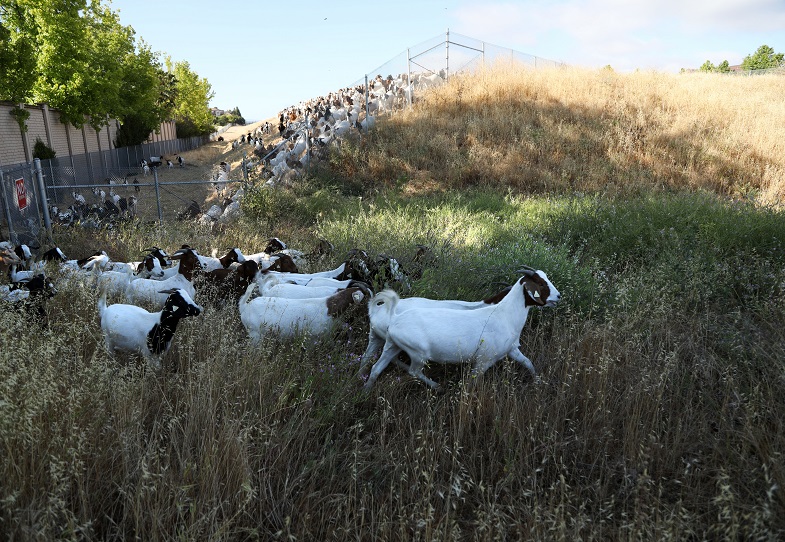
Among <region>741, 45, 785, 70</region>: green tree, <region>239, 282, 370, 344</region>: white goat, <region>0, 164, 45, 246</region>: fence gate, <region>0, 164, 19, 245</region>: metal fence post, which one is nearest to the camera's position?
<region>239, 282, 370, 344</region>: white goat

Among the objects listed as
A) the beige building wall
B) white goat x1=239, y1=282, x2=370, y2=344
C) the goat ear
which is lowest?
white goat x1=239, y1=282, x2=370, y2=344

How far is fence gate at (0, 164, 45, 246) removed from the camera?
900cm

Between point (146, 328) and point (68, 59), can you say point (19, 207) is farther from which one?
point (68, 59)

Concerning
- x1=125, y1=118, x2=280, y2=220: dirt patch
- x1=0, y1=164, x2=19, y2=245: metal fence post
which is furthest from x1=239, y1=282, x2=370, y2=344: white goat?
x1=0, y1=164, x2=19, y2=245: metal fence post

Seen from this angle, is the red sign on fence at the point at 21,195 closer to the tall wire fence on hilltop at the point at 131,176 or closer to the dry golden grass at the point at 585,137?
the tall wire fence on hilltop at the point at 131,176

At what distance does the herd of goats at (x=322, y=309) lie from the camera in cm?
385

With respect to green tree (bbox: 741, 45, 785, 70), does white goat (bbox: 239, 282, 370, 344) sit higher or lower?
lower

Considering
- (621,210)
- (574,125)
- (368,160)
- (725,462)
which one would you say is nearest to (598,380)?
(725,462)

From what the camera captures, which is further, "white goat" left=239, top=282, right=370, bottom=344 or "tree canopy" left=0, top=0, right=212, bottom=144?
"tree canopy" left=0, top=0, right=212, bottom=144

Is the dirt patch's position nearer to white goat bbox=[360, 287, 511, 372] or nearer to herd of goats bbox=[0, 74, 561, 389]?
herd of goats bbox=[0, 74, 561, 389]

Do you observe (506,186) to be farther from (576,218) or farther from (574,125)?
(576,218)

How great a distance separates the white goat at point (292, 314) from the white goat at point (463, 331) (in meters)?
0.50

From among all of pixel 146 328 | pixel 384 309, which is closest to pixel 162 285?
pixel 146 328

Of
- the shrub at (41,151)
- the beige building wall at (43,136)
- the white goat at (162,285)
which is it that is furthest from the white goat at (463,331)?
the shrub at (41,151)
